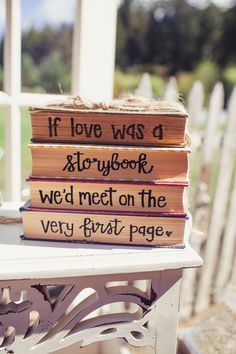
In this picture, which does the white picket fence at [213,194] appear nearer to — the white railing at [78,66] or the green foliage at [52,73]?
the white railing at [78,66]

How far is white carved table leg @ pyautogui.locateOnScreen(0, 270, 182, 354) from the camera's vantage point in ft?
3.02

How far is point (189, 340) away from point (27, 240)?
709 mm

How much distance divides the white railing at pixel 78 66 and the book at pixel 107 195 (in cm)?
53

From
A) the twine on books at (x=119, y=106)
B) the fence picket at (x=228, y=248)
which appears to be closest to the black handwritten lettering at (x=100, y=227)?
the twine on books at (x=119, y=106)

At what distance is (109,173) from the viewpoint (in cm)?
93

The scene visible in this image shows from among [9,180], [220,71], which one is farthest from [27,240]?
[220,71]

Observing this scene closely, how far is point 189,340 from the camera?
4.58ft

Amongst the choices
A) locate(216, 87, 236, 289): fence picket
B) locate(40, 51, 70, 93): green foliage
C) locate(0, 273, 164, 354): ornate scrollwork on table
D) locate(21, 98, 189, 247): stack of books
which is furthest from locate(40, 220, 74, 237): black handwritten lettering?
locate(40, 51, 70, 93): green foliage

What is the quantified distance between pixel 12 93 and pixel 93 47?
Answer: 30 cm

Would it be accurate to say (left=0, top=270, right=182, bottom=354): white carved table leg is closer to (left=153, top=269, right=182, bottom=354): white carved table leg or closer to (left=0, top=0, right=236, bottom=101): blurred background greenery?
(left=153, top=269, right=182, bottom=354): white carved table leg

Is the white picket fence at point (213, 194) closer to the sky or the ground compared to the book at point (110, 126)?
closer to the ground

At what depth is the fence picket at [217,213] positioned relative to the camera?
2.09 meters

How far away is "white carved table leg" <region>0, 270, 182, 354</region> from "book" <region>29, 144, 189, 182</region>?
213 mm

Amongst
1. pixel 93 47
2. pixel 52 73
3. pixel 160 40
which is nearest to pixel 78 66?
pixel 93 47
